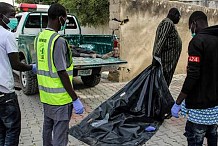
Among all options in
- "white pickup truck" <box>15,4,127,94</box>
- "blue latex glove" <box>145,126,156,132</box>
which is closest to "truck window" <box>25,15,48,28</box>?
"white pickup truck" <box>15,4,127,94</box>

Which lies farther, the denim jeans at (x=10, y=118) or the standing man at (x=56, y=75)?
the denim jeans at (x=10, y=118)

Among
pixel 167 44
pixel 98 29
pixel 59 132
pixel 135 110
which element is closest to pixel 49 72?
pixel 59 132

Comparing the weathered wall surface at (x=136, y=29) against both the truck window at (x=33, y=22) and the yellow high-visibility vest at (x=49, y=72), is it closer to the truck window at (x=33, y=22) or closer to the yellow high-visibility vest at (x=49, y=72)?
the truck window at (x=33, y=22)

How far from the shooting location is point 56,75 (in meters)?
2.89

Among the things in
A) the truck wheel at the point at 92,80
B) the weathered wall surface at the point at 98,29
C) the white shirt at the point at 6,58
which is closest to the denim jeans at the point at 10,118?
the white shirt at the point at 6,58

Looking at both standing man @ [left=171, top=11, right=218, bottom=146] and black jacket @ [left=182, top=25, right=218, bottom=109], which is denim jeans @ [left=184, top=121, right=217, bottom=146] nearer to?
standing man @ [left=171, top=11, right=218, bottom=146]

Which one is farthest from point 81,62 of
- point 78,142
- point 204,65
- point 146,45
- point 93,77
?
point 204,65

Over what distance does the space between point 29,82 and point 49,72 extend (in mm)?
3713

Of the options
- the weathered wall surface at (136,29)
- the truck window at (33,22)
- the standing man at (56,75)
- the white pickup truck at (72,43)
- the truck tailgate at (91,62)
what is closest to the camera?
the standing man at (56,75)

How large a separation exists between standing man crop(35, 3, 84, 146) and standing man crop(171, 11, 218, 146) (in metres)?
1.11

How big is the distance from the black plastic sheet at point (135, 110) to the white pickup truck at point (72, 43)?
1410 millimetres

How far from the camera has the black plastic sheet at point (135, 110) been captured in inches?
175

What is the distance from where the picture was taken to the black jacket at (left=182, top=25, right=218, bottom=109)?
8.86 ft

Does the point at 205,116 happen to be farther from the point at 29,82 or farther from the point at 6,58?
the point at 29,82
